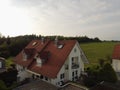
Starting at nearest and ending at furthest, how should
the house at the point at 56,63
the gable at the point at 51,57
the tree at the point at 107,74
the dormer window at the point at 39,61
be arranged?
the tree at the point at 107,74 → the house at the point at 56,63 → the gable at the point at 51,57 → the dormer window at the point at 39,61

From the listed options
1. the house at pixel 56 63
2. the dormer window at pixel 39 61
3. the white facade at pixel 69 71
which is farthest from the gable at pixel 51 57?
the white facade at pixel 69 71

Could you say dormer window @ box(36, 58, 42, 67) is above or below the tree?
above

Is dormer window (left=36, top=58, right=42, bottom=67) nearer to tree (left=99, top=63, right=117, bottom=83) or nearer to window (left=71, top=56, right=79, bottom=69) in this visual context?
window (left=71, top=56, right=79, bottom=69)

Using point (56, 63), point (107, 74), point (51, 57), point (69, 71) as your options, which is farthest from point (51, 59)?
point (107, 74)

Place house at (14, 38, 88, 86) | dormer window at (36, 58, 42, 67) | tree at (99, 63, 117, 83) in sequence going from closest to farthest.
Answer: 1. tree at (99, 63, 117, 83)
2. house at (14, 38, 88, 86)
3. dormer window at (36, 58, 42, 67)

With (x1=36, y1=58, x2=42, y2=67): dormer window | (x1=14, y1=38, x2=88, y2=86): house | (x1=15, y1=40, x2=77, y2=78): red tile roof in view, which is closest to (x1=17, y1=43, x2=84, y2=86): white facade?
(x1=14, y1=38, x2=88, y2=86): house

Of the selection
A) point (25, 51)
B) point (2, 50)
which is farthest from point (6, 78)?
point (2, 50)

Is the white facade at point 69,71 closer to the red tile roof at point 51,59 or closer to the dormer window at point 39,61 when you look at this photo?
the red tile roof at point 51,59

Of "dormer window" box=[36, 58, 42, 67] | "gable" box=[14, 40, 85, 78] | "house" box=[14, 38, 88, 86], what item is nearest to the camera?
"house" box=[14, 38, 88, 86]
